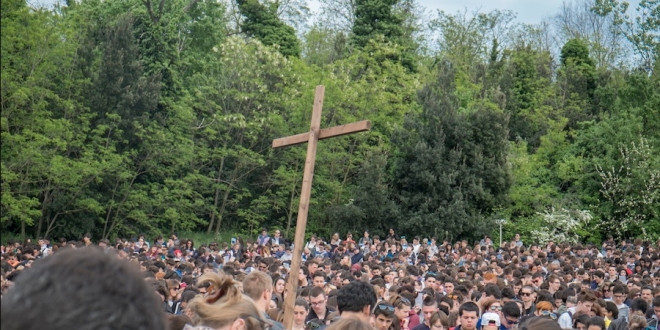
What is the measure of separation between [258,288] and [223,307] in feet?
6.26

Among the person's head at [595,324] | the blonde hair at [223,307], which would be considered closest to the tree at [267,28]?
the person's head at [595,324]

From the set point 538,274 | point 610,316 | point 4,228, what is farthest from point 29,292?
point 4,228

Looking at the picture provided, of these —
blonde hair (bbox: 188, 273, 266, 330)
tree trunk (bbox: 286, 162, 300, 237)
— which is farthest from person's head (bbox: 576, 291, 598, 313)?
tree trunk (bbox: 286, 162, 300, 237)

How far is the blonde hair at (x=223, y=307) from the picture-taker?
14.2 ft

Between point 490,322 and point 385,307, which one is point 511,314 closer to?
point 490,322

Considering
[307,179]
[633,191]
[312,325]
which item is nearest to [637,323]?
[312,325]

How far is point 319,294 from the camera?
351 inches

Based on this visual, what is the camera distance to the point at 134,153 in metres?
38.2

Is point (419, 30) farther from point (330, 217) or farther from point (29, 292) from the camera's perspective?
point (29, 292)

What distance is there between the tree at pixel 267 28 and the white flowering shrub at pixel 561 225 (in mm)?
17030

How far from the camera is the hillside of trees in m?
36.7

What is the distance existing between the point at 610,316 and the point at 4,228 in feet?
93.7

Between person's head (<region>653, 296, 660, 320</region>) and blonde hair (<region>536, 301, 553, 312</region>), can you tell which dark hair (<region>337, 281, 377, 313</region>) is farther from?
person's head (<region>653, 296, 660, 320</region>)

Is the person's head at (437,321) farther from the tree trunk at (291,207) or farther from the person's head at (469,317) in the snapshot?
the tree trunk at (291,207)
